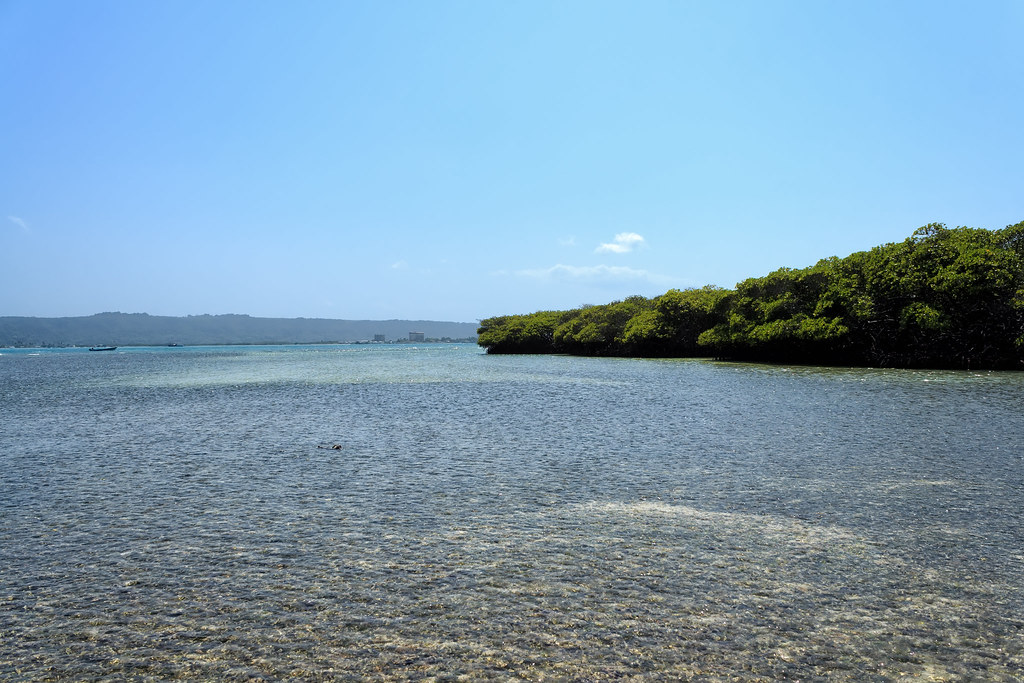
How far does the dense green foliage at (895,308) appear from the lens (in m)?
53.8

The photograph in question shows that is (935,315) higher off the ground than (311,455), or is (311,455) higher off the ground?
(935,315)

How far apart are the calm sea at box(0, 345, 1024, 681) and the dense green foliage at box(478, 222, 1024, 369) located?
40.3 m

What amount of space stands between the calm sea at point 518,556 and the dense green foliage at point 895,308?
4031 cm

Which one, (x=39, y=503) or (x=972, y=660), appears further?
(x=39, y=503)

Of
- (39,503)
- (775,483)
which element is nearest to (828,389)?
(775,483)

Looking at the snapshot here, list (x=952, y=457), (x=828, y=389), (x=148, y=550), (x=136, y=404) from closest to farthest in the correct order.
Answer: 1. (x=148, y=550)
2. (x=952, y=457)
3. (x=136, y=404)
4. (x=828, y=389)

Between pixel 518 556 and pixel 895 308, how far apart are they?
63.8m

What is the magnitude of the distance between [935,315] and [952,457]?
45.5m

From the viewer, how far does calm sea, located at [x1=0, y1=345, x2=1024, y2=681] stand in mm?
6234

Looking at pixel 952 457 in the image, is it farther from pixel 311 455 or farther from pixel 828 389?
pixel 828 389

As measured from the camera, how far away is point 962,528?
411 inches

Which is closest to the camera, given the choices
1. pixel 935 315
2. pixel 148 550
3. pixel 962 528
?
pixel 148 550

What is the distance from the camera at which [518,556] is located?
A: 921 cm

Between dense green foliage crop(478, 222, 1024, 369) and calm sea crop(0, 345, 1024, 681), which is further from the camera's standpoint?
dense green foliage crop(478, 222, 1024, 369)
